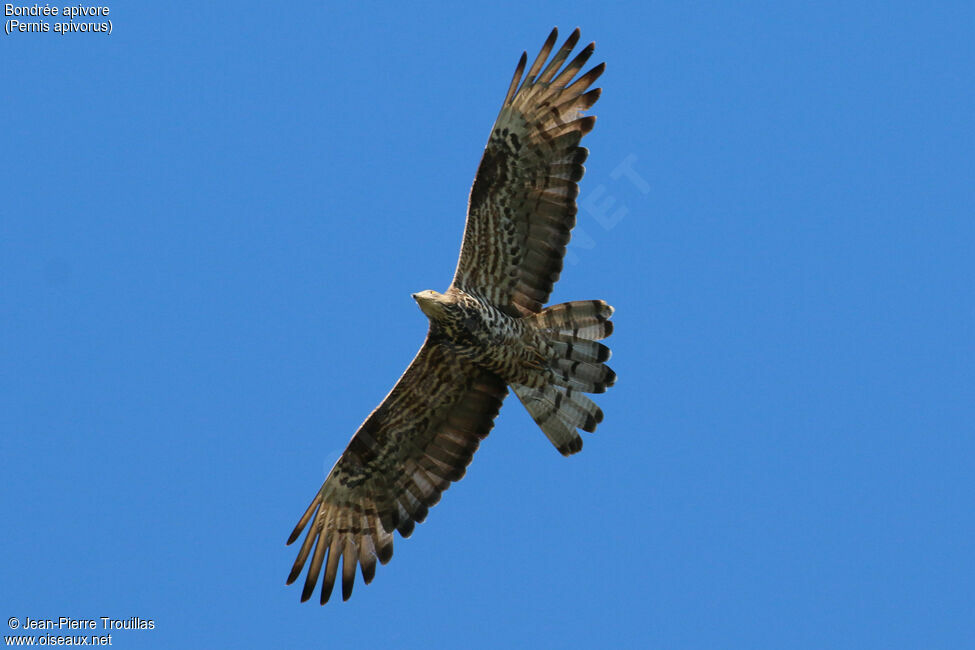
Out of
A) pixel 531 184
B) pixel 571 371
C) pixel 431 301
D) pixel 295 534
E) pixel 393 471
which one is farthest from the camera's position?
pixel 393 471

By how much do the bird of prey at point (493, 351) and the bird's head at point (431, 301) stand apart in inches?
0.5

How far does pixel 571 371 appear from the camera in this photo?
→ 1253 centimetres

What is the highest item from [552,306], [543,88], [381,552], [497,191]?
[543,88]

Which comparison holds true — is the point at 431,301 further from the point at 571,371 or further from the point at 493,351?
the point at 571,371

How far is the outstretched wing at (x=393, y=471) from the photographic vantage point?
12844mm

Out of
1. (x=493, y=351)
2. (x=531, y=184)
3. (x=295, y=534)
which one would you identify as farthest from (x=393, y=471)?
(x=531, y=184)

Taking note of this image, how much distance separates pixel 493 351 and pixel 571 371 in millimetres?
841

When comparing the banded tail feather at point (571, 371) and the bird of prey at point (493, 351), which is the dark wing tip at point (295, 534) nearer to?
the bird of prey at point (493, 351)

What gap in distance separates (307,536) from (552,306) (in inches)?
139

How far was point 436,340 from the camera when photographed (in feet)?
40.6

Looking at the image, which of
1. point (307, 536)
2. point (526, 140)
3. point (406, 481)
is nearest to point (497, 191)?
point (526, 140)

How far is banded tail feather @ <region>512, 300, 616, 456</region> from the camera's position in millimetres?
12430

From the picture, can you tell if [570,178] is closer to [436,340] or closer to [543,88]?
[543,88]

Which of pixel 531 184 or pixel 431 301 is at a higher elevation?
pixel 531 184
